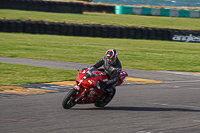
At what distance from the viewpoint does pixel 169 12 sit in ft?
182

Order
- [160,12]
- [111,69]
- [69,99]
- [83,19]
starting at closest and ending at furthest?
1. [69,99]
2. [111,69]
3. [83,19]
4. [160,12]

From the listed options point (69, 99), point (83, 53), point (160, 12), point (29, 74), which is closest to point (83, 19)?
point (160, 12)

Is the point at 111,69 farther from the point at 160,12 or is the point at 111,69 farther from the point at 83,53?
the point at 160,12

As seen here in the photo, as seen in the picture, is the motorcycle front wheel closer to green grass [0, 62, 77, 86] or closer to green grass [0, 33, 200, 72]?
green grass [0, 62, 77, 86]

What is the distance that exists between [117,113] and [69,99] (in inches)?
43.4

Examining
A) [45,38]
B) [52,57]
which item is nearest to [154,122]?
[52,57]

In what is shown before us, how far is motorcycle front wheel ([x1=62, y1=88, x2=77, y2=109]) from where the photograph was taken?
8547mm

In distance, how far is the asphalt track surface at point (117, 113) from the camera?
22.5 feet

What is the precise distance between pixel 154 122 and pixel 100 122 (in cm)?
106

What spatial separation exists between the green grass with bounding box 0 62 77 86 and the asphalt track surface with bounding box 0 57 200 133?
7.56ft

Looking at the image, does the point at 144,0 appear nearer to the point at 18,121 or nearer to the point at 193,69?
the point at 193,69

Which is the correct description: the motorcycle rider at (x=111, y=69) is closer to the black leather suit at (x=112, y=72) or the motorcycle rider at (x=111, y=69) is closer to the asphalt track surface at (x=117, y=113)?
the black leather suit at (x=112, y=72)

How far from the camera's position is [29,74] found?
570 inches

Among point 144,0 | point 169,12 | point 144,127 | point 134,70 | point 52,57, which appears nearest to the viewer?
point 144,127
